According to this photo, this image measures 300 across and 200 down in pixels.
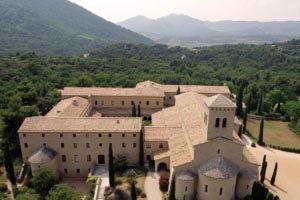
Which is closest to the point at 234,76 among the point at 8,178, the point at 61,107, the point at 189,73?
the point at 189,73

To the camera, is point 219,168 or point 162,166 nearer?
point 219,168

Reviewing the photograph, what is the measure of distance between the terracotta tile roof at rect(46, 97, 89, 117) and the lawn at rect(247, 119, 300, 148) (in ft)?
121

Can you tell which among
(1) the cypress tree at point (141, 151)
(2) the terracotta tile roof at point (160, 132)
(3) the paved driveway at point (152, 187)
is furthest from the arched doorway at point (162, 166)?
(2) the terracotta tile roof at point (160, 132)

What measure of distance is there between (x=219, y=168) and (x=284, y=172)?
16.3m

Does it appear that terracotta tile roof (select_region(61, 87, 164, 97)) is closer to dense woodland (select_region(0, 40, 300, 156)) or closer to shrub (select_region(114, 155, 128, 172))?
dense woodland (select_region(0, 40, 300, 156))

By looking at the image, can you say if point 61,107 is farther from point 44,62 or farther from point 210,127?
point 44,62

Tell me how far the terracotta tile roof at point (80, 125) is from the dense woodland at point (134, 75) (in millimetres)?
6513

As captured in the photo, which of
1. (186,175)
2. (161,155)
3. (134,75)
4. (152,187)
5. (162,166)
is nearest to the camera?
(186,175)

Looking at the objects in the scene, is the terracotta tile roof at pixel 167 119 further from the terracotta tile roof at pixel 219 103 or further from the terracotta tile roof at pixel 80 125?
the terracotta tile roof at pixel 219 103

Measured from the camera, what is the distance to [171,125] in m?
43.8

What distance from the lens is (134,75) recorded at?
90.3 metres

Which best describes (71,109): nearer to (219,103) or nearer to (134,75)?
(219,103)

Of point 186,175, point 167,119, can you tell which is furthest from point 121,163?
point 167,119

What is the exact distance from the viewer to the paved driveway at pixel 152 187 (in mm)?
32781
